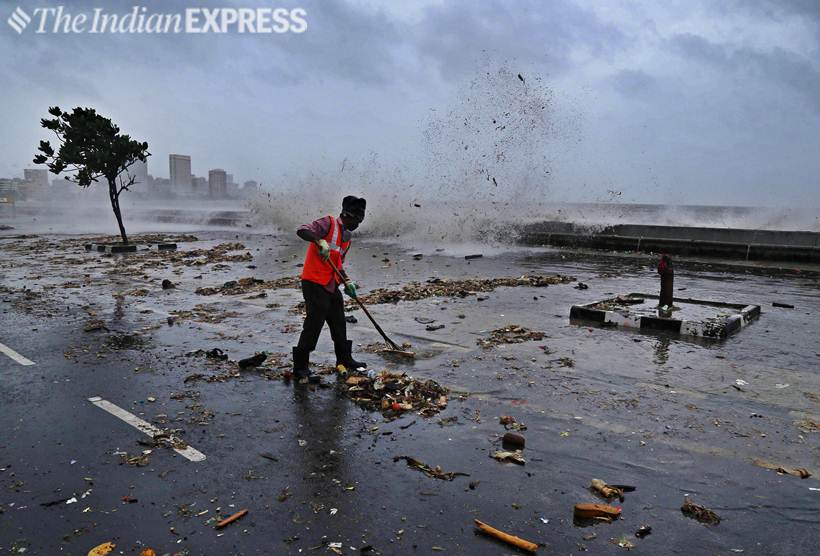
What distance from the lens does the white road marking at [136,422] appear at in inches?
155

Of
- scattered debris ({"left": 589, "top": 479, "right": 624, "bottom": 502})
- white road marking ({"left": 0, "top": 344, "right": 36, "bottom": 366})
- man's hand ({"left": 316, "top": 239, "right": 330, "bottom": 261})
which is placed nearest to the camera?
scattered debris ({"left": 589, "top": 479, "right": 624, "bottom": 502})

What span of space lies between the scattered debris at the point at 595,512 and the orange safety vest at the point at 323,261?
132 inches

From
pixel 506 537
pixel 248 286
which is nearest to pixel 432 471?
pixel 506 537

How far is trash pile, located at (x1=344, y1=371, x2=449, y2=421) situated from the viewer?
190 inches

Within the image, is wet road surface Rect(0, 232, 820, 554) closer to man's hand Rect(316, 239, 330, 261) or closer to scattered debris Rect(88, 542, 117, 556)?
scattered debris Rect(88, 542, 117, 556)

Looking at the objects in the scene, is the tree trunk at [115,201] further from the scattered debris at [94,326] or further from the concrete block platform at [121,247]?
the scattered debris at [94,326]

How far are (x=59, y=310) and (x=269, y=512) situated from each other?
304 inches

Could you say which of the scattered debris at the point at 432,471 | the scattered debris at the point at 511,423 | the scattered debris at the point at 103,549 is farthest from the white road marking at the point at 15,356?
the scattered debris at the point at 511,423

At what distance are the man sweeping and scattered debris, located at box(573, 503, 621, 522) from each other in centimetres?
306

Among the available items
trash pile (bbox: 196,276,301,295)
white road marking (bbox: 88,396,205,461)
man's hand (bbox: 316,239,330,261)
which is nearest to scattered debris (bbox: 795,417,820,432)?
man's hand (bbox: 316,239,330,261)

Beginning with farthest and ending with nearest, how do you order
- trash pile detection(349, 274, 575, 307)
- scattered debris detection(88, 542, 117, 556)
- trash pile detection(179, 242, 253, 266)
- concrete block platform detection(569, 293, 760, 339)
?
trash pile detection(179, 242, 253, 266) → trash pile detection(349, 274, 575, 307) → concrete block platform detection(569, 293, 760, 339) → scattered debris detection(88, 542, 117, 556)

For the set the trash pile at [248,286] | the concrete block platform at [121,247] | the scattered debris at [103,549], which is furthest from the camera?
the concrete block platform at [121,247]

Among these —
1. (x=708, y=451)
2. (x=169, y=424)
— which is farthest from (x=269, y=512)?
(x=708, y=451)

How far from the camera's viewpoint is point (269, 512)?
3195mm
